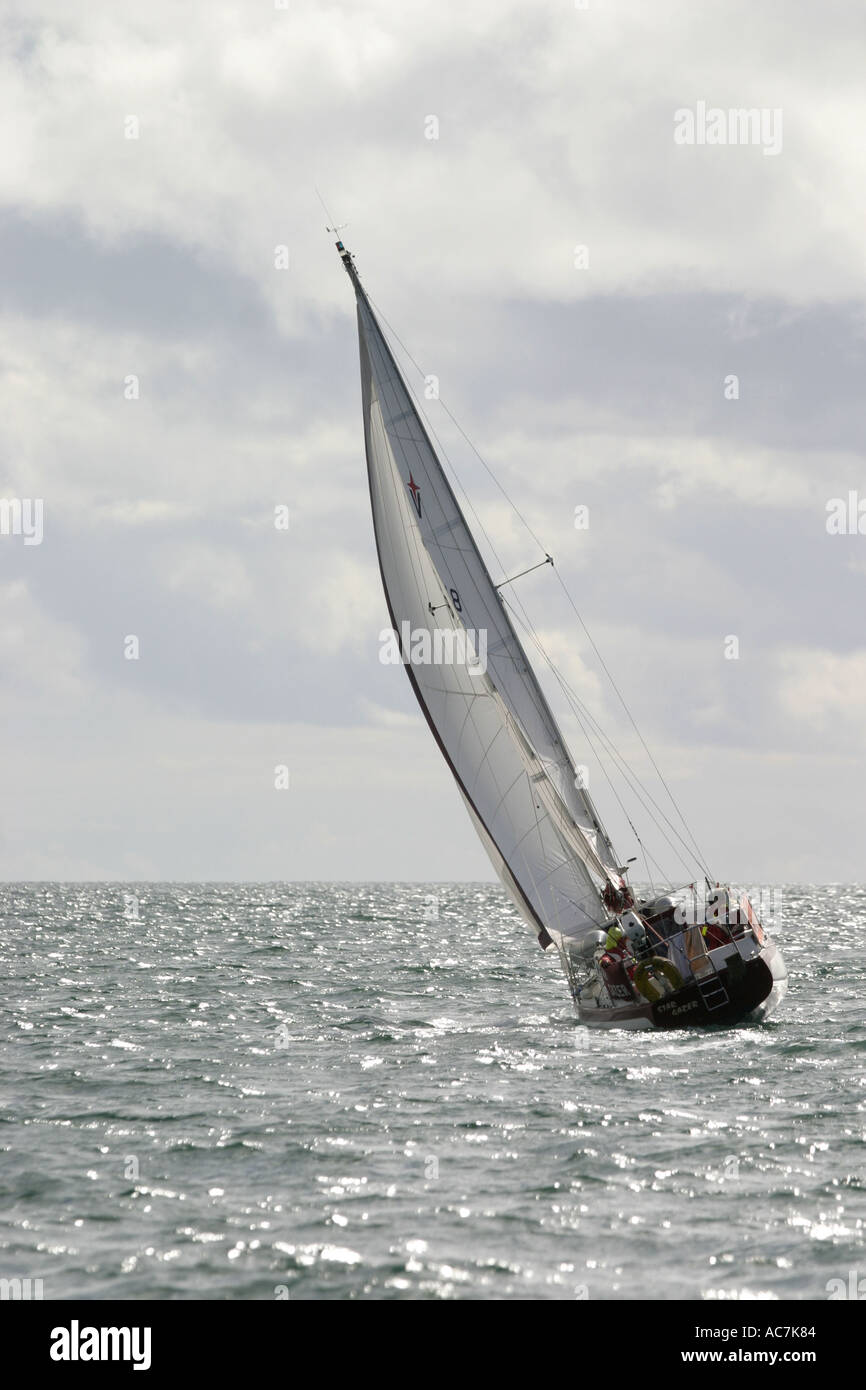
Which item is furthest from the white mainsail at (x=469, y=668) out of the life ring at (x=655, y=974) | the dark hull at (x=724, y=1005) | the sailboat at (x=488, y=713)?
the dark hull at (x=724, y=1005)

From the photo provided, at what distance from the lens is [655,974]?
26.1 meters

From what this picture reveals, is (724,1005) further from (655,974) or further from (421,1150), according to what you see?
(421,1150)

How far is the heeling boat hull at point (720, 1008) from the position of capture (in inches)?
1022

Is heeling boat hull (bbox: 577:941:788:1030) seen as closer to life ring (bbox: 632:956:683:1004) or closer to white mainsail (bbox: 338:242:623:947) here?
life ring (bbox: 632:956:683:1004)

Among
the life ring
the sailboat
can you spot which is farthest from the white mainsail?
the life ring

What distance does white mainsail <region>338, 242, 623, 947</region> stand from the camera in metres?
27.8

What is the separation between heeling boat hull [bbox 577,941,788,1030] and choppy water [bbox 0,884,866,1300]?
432mm

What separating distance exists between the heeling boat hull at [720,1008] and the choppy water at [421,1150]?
1.42ft

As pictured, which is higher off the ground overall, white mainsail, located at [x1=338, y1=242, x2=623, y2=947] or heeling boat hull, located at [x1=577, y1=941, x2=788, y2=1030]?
white mainsail, located at [x1=338, y1=242, x2=623, y2=947]

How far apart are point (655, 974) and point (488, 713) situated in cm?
615

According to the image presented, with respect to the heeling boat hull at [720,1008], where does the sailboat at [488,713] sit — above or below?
above

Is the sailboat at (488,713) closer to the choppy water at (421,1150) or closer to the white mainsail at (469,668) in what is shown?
the white mainsail at (469,668)

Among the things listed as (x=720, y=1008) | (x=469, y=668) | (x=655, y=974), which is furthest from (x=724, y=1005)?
(x=469, y=668)
